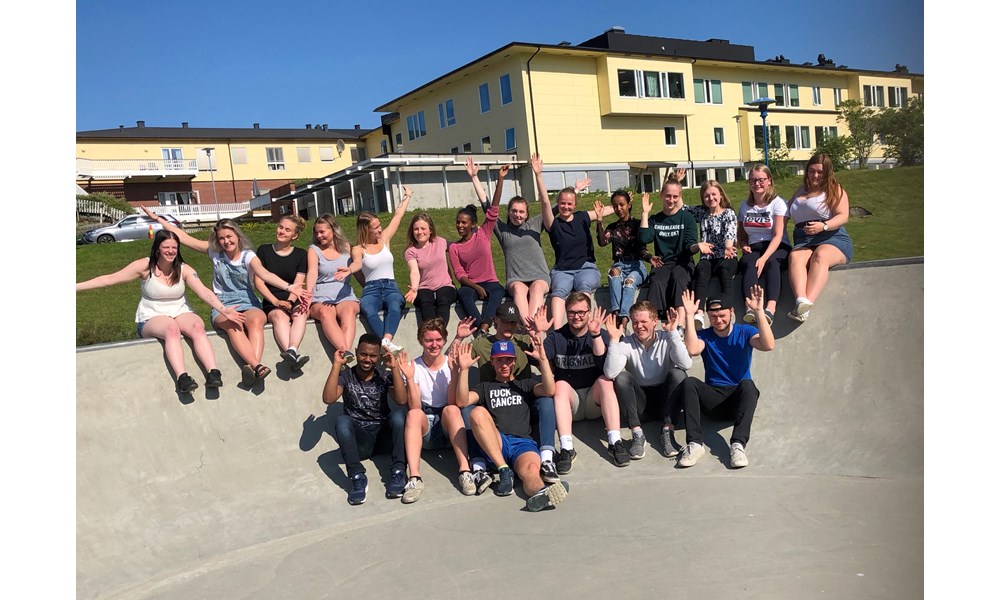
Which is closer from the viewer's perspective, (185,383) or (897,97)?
(897,97)

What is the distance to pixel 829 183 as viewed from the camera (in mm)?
5930

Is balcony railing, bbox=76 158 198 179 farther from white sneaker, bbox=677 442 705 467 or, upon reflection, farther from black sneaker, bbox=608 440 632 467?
white sneaker, bbox=677 442 705 467

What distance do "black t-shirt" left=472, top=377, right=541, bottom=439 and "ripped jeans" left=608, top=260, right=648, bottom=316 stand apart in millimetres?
1719

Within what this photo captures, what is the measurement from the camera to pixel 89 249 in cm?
1547

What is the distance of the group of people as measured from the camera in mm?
5133

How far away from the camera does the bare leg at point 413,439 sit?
506 cm

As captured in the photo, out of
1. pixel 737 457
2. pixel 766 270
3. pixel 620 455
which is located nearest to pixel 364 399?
pixel 620 455

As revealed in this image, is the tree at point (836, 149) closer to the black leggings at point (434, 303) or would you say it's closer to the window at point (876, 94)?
the window at point (876, 94)

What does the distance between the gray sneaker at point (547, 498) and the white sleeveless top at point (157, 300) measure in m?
3.06

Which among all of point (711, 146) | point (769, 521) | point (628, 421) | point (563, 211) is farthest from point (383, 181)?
point (769, 521)

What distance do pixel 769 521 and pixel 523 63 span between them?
1884cm

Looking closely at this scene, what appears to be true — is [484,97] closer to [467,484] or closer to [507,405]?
[507,405]

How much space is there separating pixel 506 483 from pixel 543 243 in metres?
9.12
